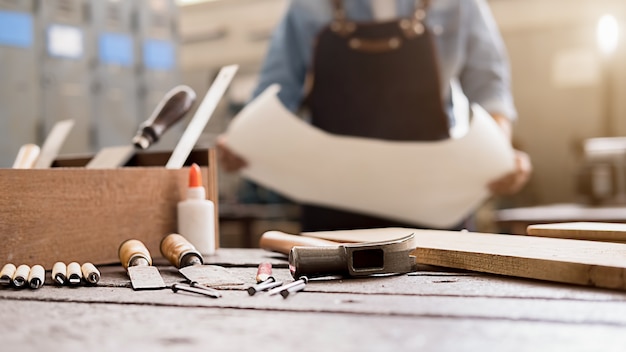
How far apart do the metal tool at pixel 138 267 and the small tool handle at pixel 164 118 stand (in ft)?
0.67

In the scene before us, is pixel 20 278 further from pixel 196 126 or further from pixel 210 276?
pixel 196 126

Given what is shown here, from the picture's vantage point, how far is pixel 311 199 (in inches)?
65.6

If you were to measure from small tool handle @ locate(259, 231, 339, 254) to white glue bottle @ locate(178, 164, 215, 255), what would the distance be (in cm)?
9

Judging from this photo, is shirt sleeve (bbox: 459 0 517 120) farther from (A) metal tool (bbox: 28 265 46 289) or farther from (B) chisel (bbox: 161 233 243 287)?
(A) metal tool (bbox: 28 265 46 289)

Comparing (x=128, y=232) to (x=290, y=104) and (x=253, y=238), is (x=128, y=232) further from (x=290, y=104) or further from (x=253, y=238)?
(x=253, y=238)

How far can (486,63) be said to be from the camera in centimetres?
183

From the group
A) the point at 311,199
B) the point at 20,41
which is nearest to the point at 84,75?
the point at 20,41

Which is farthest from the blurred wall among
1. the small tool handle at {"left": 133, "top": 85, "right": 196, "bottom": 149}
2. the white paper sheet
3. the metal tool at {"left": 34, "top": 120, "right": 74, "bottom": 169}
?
the small tool handle at {"left": 133, "top": 85, "right": 196, "bottom": 149}

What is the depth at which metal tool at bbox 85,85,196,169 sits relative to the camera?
1158mm

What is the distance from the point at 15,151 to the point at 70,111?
0.35m

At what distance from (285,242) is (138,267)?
24cm

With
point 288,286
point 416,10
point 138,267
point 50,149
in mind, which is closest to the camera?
point 288,286

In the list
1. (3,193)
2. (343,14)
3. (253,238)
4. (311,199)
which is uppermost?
(343,14)

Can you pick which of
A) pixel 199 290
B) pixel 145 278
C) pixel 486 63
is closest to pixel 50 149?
pixel 145 278
